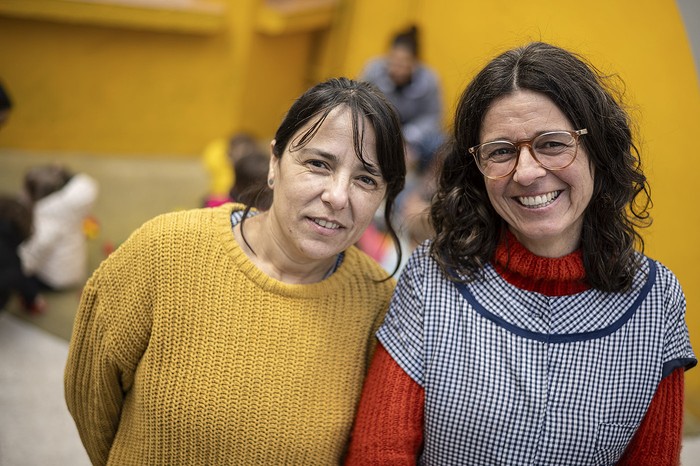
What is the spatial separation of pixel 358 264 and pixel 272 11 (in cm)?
436

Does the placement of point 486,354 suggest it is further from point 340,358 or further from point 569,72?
point 569,72

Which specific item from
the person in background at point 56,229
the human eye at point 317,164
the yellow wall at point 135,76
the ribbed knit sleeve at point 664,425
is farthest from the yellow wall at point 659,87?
the yellow wall at point 135,76

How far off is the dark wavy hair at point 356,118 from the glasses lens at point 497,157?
20 centimetres

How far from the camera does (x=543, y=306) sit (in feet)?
6.10

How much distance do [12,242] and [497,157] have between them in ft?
9.95

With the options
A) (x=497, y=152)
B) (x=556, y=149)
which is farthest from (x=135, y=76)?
(x=556, y=149)

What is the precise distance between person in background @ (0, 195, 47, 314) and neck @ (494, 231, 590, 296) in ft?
9.48

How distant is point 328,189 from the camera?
72.0 inches

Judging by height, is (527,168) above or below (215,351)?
above

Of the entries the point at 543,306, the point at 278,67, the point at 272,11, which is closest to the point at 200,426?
the point at 543,306

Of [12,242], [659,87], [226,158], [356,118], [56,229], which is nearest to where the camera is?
[356,118]

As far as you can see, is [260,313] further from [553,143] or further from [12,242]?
[12,242]

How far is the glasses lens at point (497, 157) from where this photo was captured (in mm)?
1775

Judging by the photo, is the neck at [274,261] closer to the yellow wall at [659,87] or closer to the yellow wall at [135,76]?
the yellow wall at [659,87]
